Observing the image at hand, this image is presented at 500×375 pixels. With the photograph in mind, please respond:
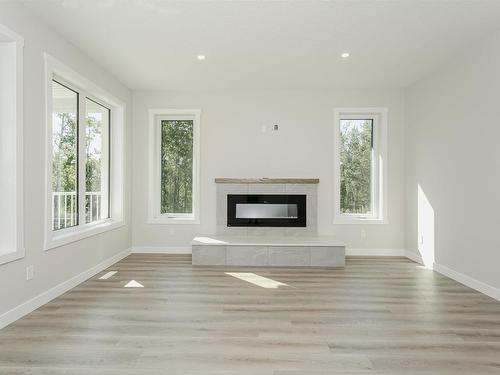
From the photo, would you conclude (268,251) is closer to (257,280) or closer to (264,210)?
(257,280)

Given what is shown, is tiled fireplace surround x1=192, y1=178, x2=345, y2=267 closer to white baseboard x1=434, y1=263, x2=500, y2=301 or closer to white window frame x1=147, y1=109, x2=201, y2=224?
white window frame x1=147, y1=109, x2=201, y2=224

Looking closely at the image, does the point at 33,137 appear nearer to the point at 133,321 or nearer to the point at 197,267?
the point at 133,321

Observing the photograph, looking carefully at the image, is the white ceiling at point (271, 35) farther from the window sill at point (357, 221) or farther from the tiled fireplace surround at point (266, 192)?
the window sill at point (357, 221)

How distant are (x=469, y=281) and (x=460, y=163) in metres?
1.42

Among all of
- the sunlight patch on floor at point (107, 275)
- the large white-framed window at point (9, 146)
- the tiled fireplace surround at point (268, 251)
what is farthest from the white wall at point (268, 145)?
the large white-framed window at point (9, 146)

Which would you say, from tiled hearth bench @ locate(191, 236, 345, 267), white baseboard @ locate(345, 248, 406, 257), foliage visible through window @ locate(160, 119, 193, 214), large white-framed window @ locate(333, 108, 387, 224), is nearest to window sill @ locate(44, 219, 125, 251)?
foliage visible through window @ locate(160, 119, 193, 214)

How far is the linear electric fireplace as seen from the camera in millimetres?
5840

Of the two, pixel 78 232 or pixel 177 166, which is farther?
pixel 177 166

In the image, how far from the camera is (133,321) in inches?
116

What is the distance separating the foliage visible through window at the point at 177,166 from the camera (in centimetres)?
607

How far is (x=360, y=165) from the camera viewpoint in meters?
6.00

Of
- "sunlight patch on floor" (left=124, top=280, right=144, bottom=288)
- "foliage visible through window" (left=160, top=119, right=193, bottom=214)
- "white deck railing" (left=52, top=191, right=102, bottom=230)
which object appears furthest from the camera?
"foliage visible through window" (left=160, top=119, right=193, bottom=214)

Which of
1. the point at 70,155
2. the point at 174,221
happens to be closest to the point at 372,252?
the point at 174,221

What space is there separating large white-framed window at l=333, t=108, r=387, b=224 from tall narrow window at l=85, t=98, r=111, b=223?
3.82 meters
